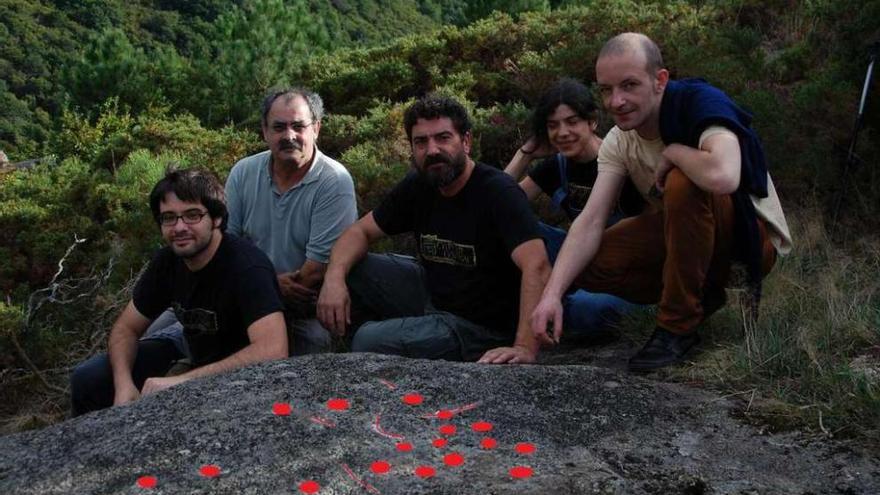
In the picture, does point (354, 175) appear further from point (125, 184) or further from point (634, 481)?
point (634, 481)

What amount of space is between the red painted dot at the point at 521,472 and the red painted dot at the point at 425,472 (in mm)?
231

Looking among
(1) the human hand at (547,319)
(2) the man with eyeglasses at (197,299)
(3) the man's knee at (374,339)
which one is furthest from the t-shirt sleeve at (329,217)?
(1) the human hand at (547,319)

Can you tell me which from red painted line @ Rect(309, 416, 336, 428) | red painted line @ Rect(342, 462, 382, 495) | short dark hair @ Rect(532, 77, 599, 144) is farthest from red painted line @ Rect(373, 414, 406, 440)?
short dark hair @ Rect(532, 77, 599, 144)

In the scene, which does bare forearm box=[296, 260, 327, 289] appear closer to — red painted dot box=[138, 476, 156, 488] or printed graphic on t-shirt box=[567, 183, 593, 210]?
printed graphic on t-shirt box=[567, 183, 593, 210]

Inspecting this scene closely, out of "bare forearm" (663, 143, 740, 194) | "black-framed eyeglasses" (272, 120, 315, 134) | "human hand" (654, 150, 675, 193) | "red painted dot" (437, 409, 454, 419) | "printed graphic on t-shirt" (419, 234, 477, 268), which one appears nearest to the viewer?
"red painted dot" (437, 409, 454, 419)

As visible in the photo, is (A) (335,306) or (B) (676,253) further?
(A) (335,306)

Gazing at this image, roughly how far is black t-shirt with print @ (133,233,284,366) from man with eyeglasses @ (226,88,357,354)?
71 centimetres

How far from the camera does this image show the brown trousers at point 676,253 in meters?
3.89

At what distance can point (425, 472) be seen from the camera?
9.71 ft

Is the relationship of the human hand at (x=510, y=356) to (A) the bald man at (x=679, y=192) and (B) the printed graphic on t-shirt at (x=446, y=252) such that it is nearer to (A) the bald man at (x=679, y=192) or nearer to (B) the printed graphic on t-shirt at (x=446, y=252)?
(A) the bald man at (x=679, y=192)

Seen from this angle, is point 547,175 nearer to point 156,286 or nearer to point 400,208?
point 400,208

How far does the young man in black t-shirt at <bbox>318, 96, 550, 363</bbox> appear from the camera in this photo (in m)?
4.56

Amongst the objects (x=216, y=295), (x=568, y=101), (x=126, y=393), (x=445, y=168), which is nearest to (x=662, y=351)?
(x=445, y=168)

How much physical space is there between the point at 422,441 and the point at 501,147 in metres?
5.83
